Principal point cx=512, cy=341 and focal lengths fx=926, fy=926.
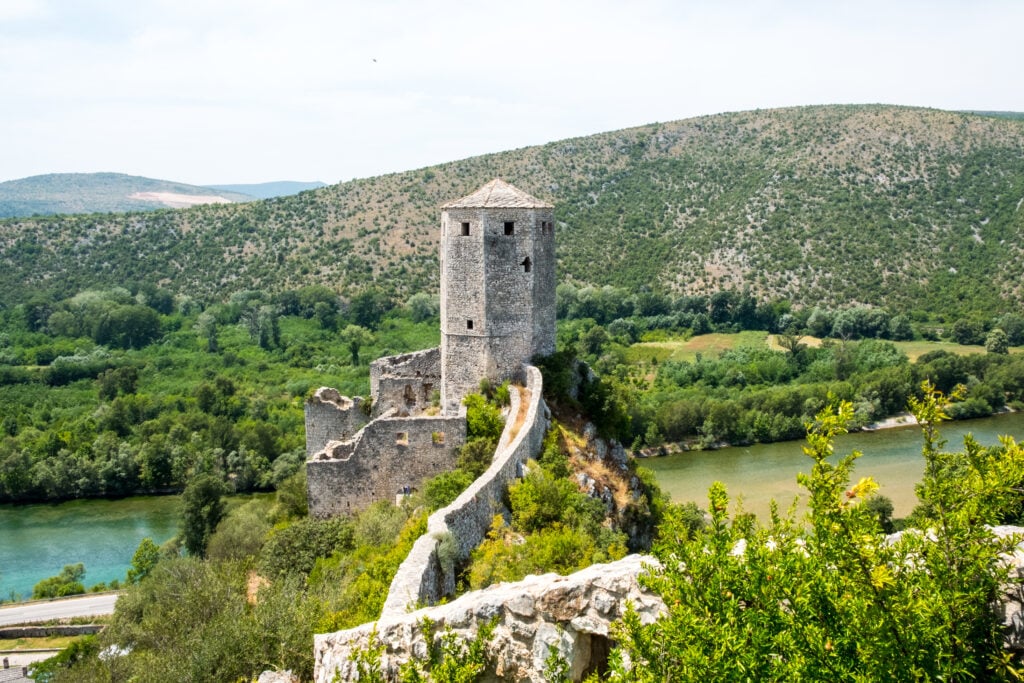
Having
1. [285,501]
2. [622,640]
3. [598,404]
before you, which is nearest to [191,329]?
[285,501]

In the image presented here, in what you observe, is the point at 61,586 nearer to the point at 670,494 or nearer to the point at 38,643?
the point at 38,643

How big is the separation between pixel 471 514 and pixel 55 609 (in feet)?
72.3

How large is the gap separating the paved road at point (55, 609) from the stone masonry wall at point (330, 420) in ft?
36.2

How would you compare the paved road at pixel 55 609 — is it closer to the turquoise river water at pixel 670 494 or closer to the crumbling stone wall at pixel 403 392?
the turquoise river water at pixel 670 494

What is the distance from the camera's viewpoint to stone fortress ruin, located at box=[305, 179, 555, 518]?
18.3 m

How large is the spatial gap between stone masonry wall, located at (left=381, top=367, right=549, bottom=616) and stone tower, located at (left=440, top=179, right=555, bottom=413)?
0.86 metres

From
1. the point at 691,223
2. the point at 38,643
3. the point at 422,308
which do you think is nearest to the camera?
the point at 38,643

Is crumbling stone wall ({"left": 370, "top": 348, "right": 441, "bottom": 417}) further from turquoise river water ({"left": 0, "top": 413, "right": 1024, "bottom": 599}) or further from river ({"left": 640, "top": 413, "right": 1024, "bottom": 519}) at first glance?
river ({"left": 640, "top": 413, "right": 1024, "bottom": 519})

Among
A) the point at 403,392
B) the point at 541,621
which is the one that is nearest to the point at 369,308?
the point at 403,392

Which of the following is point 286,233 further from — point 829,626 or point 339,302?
point 829,626

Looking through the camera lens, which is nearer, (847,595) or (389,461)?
(847,595)

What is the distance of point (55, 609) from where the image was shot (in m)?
30.0

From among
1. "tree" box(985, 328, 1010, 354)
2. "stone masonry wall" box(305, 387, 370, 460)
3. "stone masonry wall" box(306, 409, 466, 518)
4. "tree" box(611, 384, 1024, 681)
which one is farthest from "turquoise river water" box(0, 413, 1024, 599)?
"tree" box(611, 384, 1024, 681)

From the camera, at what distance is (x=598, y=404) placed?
21.2 meters
